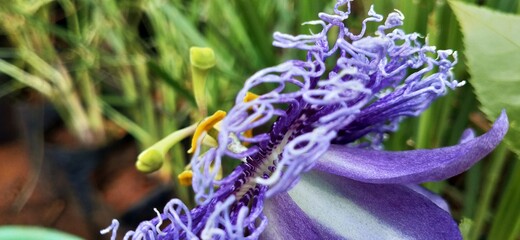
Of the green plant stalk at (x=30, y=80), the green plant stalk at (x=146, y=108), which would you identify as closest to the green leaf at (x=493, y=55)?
the green plant stalk at (x=146, y=108)

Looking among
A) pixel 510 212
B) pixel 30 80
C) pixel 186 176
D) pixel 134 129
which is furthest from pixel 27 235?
pixel 30 80

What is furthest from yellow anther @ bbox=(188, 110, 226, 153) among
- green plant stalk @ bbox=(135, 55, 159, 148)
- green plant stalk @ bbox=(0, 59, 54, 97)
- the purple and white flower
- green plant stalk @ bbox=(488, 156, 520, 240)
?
green plant stalk @ bbox=(0, 59, 54, 97)

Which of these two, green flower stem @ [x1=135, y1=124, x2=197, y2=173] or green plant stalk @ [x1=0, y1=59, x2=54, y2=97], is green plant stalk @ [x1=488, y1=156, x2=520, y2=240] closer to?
green flower stem @ [x1=135, y1=124, x2=197, y2=173]

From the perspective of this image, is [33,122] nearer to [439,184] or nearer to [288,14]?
[288,14]

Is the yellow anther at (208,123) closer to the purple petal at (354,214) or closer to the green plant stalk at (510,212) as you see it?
the purple petal at (354,214)

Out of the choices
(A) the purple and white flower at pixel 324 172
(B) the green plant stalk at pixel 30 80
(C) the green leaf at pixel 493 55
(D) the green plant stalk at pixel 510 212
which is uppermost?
(C) the green leaf at pixel 493 55

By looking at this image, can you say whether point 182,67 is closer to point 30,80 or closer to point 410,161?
point 30,80
